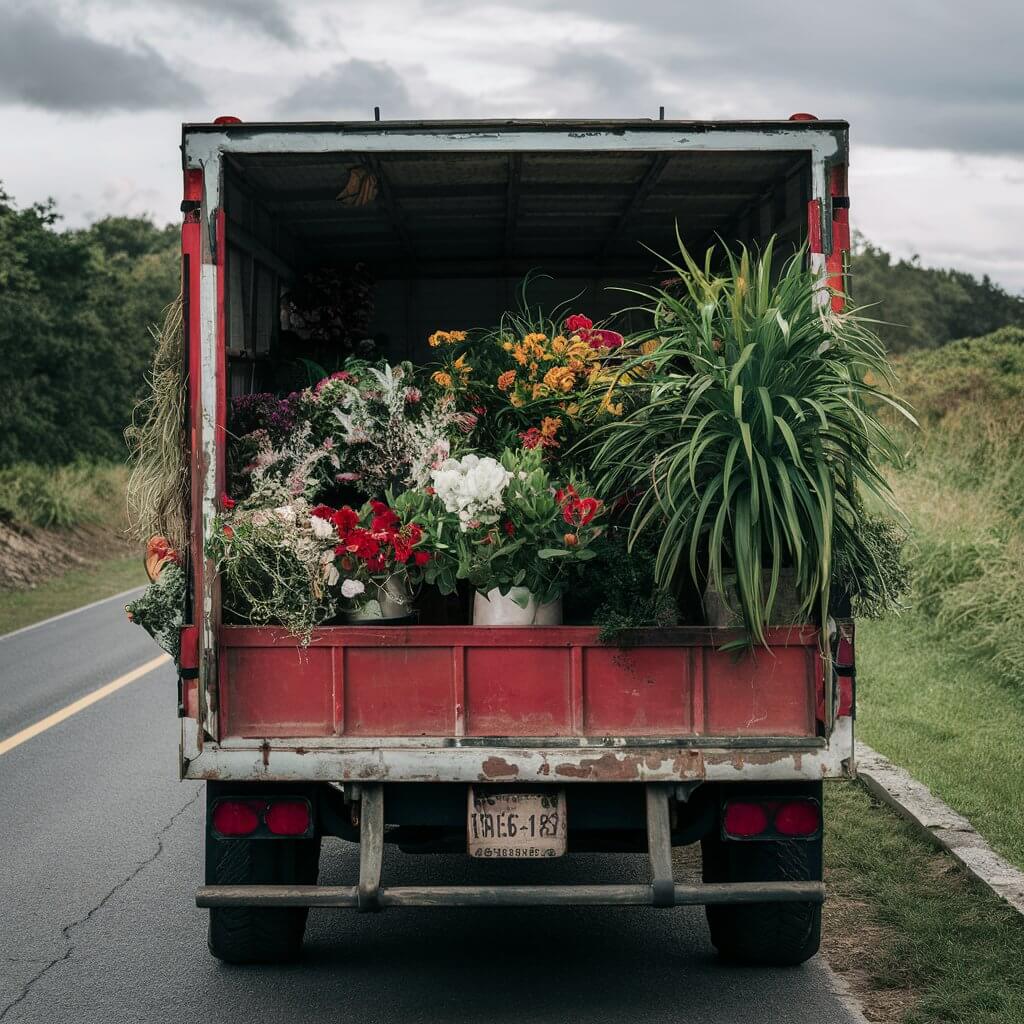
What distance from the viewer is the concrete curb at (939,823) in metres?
5.78

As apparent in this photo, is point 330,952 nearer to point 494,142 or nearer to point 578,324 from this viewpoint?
point 578,324

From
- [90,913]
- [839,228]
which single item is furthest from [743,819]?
[90,913]

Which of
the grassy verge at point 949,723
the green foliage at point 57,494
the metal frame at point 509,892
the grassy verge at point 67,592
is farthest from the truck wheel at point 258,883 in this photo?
the green foliage at point 57,494

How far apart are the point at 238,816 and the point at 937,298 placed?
6013 cm

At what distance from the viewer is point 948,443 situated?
1850cm

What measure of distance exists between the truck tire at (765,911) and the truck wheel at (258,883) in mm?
1481

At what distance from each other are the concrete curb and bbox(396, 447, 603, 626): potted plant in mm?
2293

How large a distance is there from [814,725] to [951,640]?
7.96 m

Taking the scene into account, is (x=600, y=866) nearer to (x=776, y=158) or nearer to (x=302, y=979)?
(x=302, y=979)

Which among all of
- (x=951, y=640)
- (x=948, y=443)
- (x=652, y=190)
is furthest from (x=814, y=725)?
(x=948, y=443)

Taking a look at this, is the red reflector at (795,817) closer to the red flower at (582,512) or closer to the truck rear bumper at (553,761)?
the truck rear bumper at (553,761)

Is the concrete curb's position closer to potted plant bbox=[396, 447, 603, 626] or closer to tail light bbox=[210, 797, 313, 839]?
potted plant bbox=[396, 447, 603, 626]

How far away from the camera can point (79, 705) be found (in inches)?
427

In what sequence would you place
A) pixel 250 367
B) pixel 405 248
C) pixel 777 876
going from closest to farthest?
pixel 777 876
pixel 250 367
pixel 405 248
